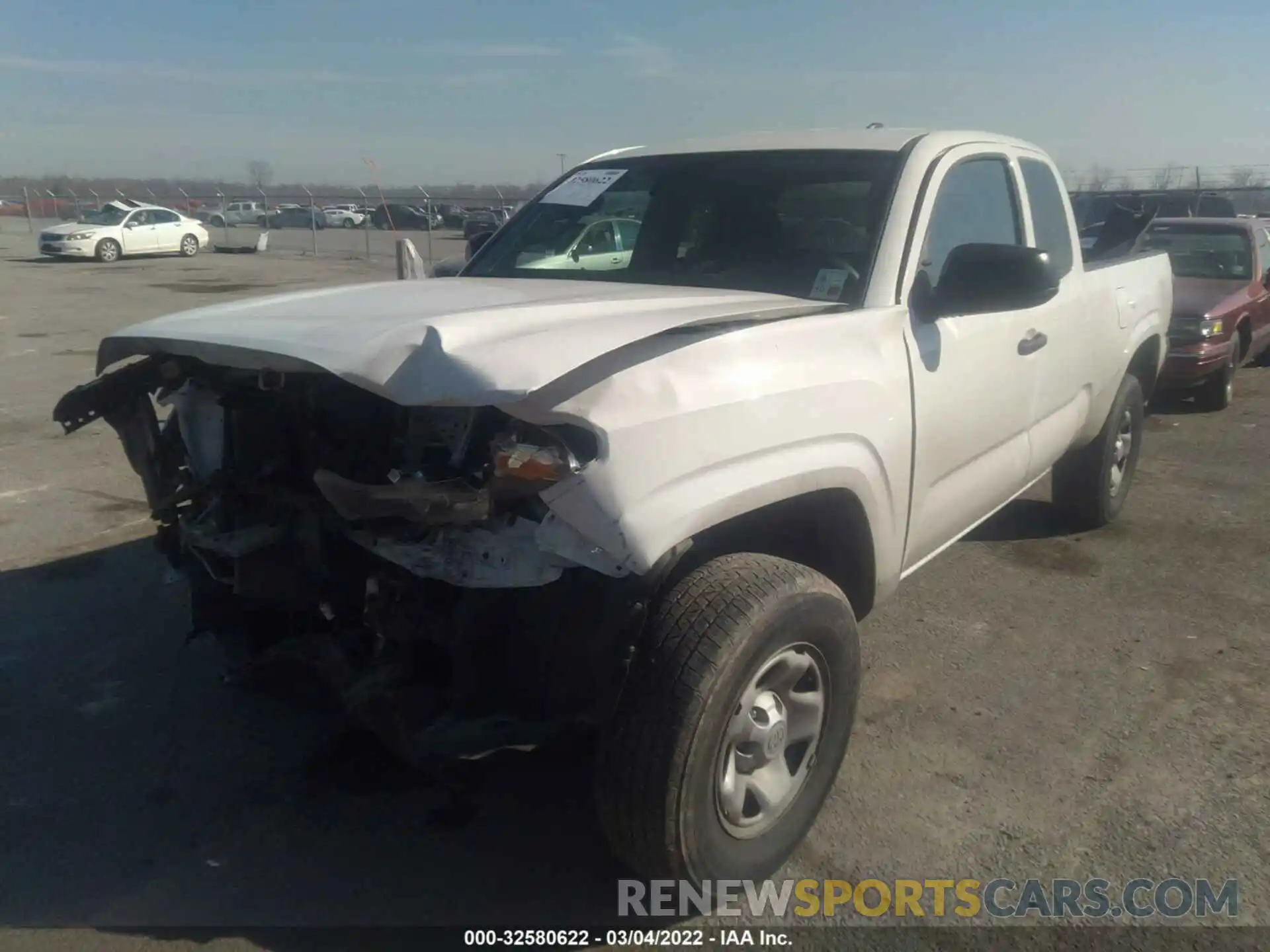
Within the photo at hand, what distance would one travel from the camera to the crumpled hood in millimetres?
2326

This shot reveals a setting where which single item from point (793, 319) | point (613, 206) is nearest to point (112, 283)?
point (613, 206)

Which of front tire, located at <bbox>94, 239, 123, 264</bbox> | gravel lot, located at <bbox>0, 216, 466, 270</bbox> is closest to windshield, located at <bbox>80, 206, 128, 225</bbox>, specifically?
front tire, located at <bbox>94, 239, 123, 264</bbox>

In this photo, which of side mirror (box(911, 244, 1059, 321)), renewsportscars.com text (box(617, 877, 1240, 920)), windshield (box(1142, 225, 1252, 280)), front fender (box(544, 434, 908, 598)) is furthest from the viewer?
windshield (box(1142, 225, 1252, 280))

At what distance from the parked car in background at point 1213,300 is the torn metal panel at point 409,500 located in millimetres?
7553

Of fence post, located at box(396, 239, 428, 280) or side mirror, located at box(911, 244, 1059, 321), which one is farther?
fence post, located at box(396, 239, 428, 280)

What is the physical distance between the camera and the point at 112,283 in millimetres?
20453

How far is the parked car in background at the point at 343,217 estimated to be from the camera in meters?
48.4

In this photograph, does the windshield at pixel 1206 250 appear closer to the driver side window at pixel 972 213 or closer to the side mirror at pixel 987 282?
the driver side window at pixel 972 213

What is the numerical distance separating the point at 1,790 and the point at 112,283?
1955 centimetres

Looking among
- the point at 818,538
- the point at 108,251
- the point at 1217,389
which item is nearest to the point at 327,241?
the point at 108,251

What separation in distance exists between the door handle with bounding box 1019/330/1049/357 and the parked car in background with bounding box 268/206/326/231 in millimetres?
45132

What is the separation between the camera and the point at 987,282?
11.0 ft

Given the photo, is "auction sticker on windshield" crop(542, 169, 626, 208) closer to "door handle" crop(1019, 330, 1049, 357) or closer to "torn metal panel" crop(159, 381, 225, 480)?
"door handle" crop(1019, 330, 1049, 357)

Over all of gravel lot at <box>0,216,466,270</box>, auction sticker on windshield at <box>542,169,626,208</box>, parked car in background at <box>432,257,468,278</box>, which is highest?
auction sticker on windshield at <box>542,169,626,208</box>
